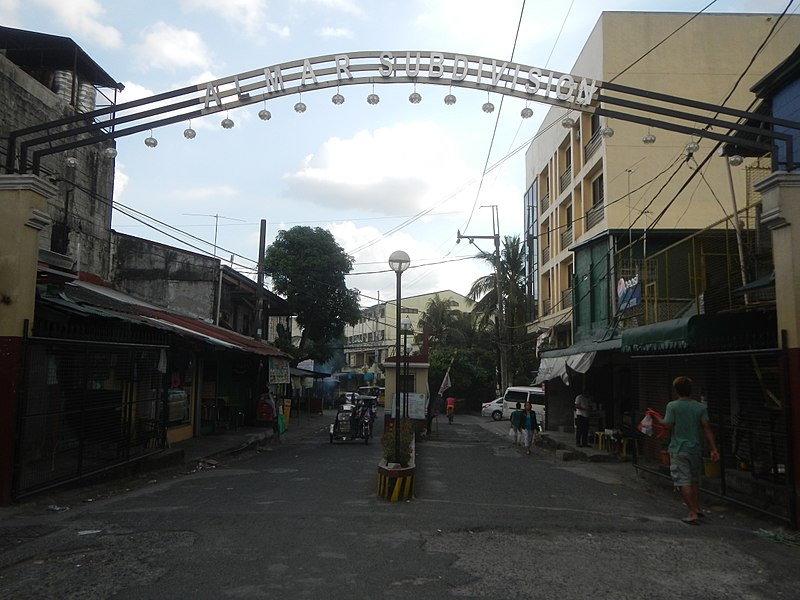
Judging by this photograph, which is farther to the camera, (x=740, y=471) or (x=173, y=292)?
(x=173, y=292)

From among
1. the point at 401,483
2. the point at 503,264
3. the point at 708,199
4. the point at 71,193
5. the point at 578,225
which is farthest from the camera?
the point at 503,264

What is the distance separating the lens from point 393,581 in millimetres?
5398

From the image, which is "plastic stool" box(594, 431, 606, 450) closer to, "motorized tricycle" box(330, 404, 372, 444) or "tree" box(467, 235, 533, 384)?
"motorized tricycle" box(330, 404, 372, 444)

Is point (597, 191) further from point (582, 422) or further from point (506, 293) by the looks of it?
point (506, 293)

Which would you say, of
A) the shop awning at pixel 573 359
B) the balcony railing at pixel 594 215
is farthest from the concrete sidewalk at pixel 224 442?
the balcony railing at pixel 594 215

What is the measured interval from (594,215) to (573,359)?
8862 millimetres

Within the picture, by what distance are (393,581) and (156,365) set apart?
9237 mm

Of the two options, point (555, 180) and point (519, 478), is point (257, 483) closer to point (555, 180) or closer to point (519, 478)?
point (519, 478)

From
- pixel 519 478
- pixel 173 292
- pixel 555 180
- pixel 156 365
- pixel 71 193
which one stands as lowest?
pixel 519 478

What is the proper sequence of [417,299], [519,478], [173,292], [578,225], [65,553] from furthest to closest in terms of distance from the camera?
[417,299] → [578,225] → [173,292] → [519,478] → [65,553]

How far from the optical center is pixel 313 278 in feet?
121

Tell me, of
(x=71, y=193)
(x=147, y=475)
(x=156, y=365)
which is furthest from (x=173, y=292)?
(x=147, y=475)

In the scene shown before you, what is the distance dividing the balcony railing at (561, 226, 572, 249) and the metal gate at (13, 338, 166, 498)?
2050 centimetres

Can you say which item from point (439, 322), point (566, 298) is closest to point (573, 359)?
point (566, 298)
